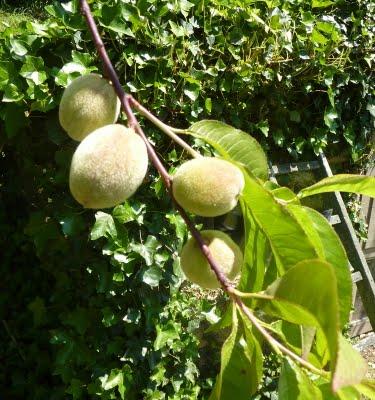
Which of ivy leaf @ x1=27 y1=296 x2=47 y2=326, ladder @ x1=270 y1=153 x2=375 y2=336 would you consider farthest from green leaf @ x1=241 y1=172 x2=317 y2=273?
ladder @ x1=270 y1=153 x2=375 y2=336

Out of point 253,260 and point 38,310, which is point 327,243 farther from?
point 38,310

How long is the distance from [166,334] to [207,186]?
4.27 feet

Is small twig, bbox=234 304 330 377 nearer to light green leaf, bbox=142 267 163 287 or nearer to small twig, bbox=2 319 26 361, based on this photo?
light green leaf, bbox=142 267 163 287

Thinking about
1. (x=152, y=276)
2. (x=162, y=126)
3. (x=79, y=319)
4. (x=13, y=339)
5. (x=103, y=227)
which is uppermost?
(x=162, y=126)

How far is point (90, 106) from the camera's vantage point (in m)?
0.63

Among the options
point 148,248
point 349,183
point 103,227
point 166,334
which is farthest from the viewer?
point 166,334

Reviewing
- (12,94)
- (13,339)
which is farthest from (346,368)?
(13,339)

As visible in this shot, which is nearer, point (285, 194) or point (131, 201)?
point (285, 194)

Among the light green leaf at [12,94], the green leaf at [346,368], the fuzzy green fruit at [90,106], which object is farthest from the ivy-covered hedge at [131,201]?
the green leaf at [346,368]

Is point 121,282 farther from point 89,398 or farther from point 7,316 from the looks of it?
point 7,316

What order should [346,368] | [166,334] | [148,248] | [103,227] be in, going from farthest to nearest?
[166,334] → [148,248] → [103,227] → [346,368]

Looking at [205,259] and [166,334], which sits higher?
[205,259]

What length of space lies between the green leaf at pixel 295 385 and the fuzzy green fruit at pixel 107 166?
0.92 feet

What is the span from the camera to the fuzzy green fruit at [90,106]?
63cm
